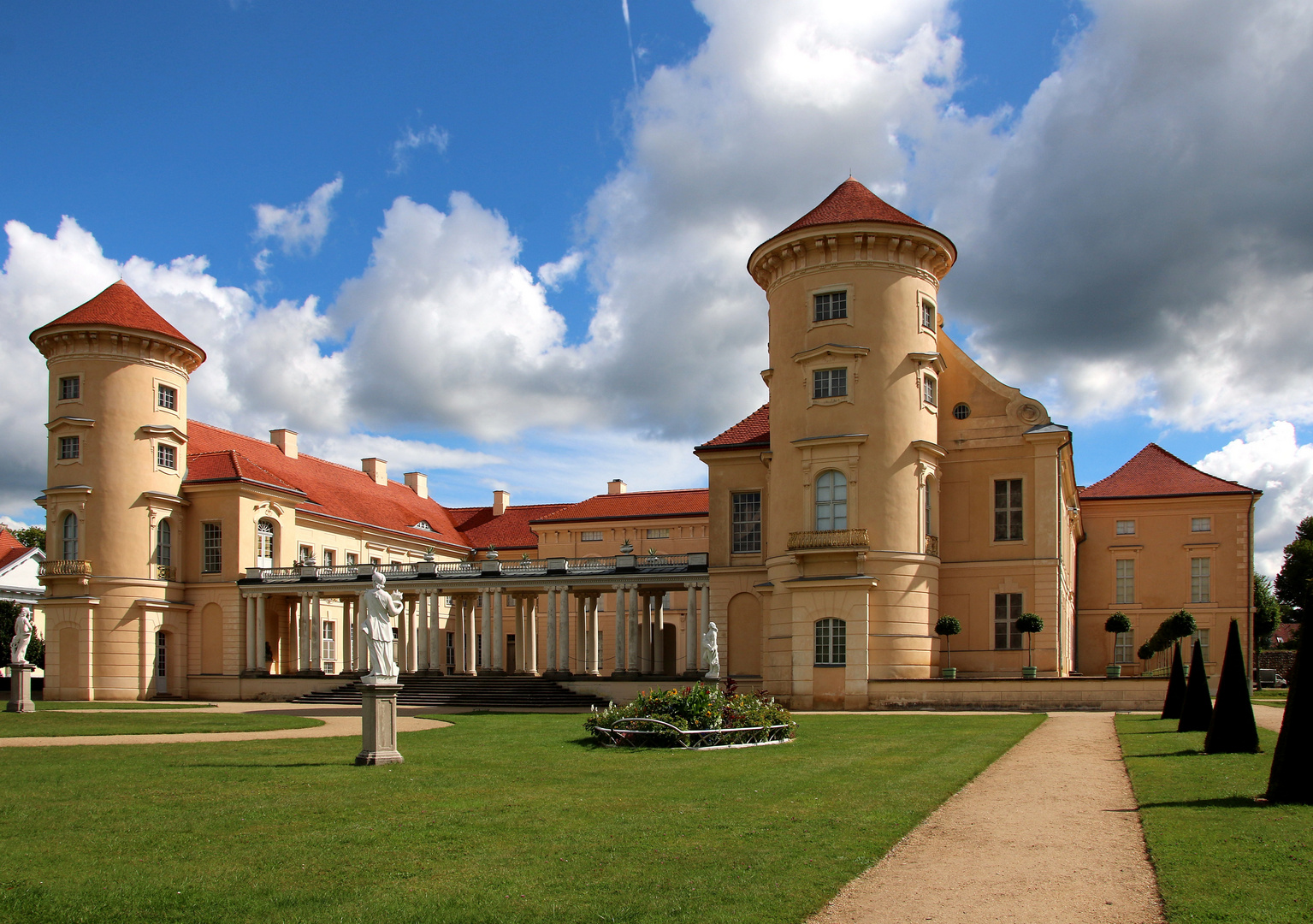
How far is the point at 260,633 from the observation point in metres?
51.4

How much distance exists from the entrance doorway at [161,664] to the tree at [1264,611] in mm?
56232

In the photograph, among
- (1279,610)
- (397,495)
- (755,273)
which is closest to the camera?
(755,273)

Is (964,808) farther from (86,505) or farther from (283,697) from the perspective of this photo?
(86,505)

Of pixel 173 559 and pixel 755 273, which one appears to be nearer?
pixel 755 273

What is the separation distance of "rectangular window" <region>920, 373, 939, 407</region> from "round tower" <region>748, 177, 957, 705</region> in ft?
0.20

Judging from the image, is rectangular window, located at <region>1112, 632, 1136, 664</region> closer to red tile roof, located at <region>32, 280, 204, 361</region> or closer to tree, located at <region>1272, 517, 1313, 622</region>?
tree, located at <region>1272, 517, 1313, 622</region>

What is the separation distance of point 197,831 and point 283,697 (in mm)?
39908

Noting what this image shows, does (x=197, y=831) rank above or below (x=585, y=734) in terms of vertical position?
above

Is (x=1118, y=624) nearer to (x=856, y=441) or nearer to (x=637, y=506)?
(x=856, y=441)

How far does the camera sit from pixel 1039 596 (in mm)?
38625

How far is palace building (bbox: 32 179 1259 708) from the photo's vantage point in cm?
3759

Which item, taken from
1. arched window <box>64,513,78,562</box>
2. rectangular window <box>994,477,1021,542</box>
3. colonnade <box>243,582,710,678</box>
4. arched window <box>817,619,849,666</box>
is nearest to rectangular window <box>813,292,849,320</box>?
rectangular window <box>994,477,1021,542</box>

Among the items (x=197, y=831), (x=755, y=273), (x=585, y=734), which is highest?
(x=755, y=273)

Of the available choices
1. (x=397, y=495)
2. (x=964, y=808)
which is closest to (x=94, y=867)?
(x=964, y=808)
